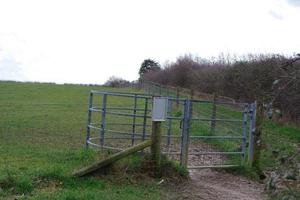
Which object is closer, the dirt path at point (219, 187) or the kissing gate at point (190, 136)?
the dirt path at point (219, 187)

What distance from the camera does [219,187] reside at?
9.21 m

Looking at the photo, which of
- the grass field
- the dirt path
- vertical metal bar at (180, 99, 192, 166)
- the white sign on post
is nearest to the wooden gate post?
the white sign on post

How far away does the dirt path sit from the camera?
8328mm

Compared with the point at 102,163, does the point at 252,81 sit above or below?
above

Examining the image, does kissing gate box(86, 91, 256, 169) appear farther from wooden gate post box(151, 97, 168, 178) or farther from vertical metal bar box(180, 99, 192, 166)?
wooden gate post box(151, 97, 168, 178)

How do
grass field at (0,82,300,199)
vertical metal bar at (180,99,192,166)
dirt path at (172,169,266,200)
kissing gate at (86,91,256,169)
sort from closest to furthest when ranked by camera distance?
grass field at (0,82,300,199), dirt path at (172,169,266,200), vertical metal bar at (180,99,192,166), kissing gate at (86,91,256,169)

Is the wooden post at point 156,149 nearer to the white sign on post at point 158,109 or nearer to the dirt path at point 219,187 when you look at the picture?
the white sign on post at point 158,109

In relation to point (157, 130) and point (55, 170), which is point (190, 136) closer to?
point (157, 130)

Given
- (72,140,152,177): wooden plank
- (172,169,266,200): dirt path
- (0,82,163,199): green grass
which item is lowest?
(172,169,266,200): dirt path

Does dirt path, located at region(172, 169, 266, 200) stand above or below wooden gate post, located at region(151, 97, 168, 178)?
below

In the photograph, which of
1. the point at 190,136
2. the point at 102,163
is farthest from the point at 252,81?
the point at 102,163

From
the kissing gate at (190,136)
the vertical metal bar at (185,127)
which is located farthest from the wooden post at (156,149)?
the vertical metal bar at (185,127)

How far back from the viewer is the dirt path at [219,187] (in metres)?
8.33

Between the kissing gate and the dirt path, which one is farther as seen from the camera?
the kissing gate
